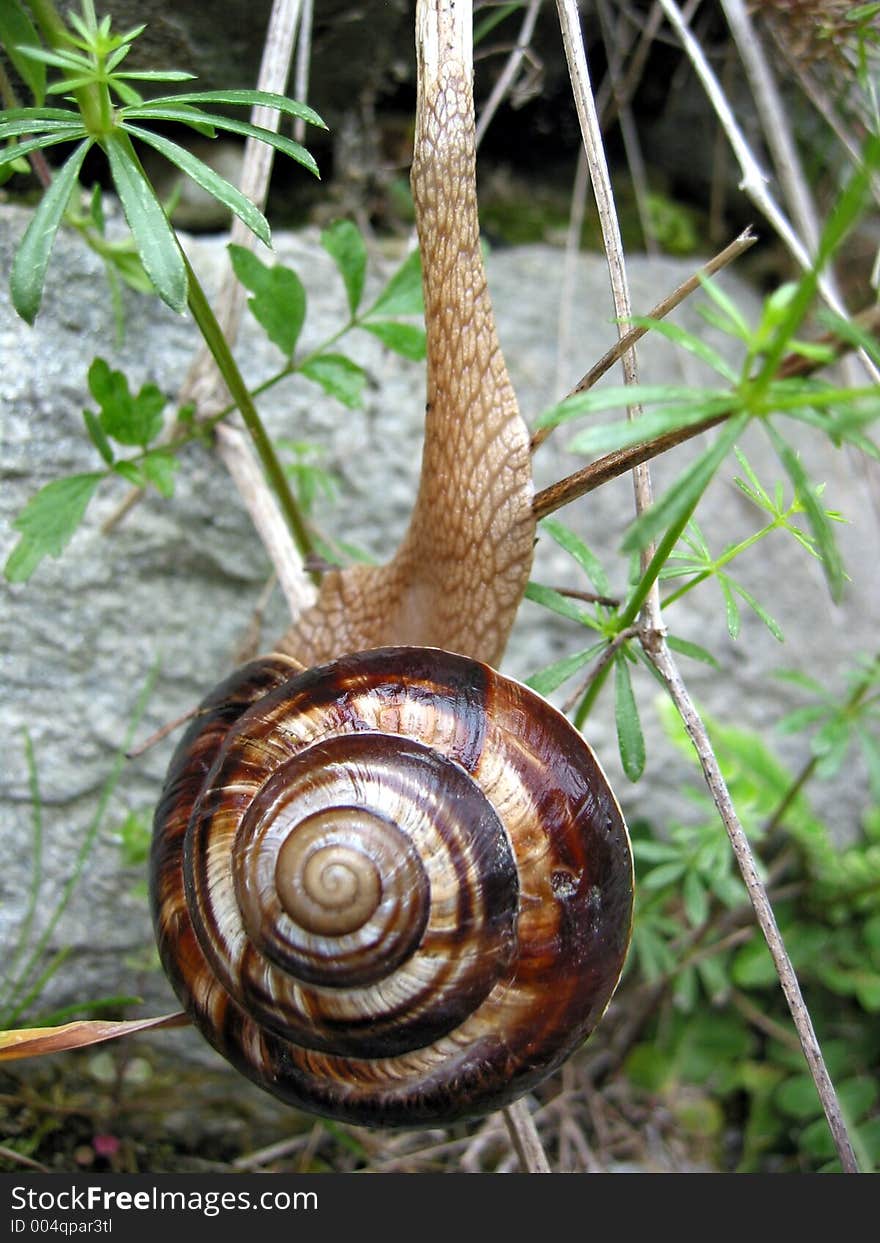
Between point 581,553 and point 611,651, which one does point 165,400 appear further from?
point 611,651

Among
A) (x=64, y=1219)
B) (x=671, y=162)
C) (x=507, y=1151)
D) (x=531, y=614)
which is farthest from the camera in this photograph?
(x=671, y=162)

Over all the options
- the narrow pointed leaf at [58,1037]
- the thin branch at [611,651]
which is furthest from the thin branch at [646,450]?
the narrow pointed leaf at [58,1037]

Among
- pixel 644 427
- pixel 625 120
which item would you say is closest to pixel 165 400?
pixel 644 427

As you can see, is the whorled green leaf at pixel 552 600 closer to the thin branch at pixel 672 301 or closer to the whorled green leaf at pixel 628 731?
the whorled green leaf at pixel 628 731

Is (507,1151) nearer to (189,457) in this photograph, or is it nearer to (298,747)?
(298,747)

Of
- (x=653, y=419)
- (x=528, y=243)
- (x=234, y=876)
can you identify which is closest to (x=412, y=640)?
(x=234, y=876)

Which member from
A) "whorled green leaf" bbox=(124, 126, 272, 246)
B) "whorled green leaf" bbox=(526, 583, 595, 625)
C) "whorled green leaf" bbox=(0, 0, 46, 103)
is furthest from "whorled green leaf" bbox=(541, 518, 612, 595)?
"whorled green leaf" bbox=(0, 0, 46, 103)

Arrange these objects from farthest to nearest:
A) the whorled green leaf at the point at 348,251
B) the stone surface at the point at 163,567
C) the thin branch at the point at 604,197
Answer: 1. the stone surface at the point at 163,567
2. the whorled green leaf at the point at 348,251
3. the thin branch at the point at 604,197
